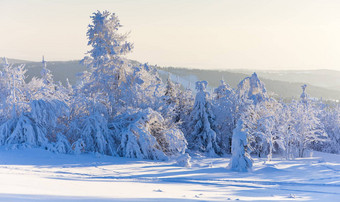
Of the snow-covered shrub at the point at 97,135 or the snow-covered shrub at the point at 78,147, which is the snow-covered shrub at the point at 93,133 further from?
the snow-covered shrub at the point at 78,147

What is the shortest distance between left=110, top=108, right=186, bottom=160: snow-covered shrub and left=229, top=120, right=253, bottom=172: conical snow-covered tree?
3545 mm

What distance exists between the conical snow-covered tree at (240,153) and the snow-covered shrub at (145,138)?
3545 millimetres

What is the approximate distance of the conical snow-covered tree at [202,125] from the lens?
27812 millimetres

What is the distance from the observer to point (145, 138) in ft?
67.8

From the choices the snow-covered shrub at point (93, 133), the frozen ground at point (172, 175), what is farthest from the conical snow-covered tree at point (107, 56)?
the frozen ground at point (172, 175)

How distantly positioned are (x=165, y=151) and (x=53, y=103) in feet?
25.6

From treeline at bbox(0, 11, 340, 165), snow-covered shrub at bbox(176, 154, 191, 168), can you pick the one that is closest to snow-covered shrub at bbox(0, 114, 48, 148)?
treeline at bbox(0, 11, 340, 165)

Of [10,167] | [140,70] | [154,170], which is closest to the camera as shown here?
[10,167]

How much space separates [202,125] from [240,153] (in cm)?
1029

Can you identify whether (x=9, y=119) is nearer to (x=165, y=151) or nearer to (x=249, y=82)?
(x=165, y=151)

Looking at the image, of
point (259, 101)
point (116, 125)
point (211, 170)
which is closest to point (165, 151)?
point (116, 125)

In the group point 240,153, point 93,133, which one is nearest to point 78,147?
point 93,133

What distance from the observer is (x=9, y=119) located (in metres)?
20.6

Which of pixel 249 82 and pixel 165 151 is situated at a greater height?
pixel 249 82
